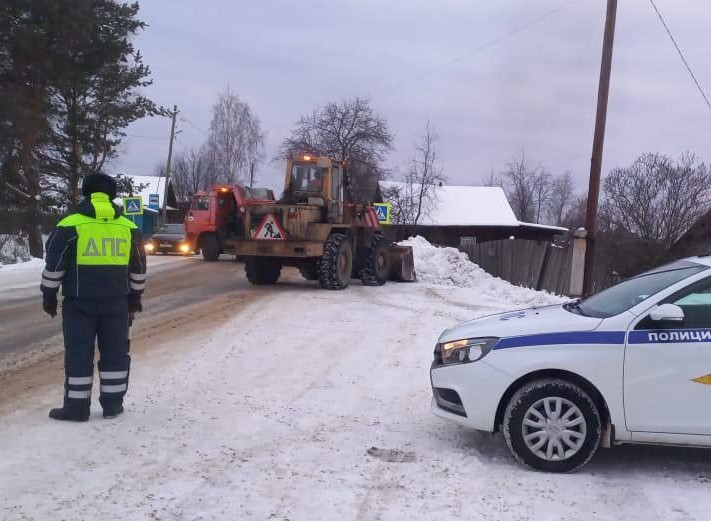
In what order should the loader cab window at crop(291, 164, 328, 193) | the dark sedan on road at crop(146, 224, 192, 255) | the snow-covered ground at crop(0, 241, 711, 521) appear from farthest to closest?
1. the dark sedan on road at crop(146, 224, 192, 255)
2. the loader cab window at crop(291, 164, 328, 193)
3. the snow-covered ground at crop(0, 241, 711, 521)

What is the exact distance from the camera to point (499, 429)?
517cm

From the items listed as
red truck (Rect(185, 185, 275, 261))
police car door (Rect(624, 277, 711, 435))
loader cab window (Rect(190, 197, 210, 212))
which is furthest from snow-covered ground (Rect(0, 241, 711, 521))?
loader cab window (Rect(190, 197, 210, 212))

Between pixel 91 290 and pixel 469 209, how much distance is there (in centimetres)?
4697

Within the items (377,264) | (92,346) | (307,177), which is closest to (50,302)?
(92,346)

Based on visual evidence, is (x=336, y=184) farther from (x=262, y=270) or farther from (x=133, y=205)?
(x=133, y=205)

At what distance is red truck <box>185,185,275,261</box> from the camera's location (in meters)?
23.0

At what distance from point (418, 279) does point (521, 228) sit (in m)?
33.1

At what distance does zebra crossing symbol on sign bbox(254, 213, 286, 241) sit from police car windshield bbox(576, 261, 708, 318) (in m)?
9.77

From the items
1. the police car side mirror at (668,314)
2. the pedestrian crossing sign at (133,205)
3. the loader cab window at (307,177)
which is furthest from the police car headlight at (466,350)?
the pedestrian crossing sign at (133,205)

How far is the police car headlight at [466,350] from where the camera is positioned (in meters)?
5.18

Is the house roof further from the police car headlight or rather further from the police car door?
the police car door

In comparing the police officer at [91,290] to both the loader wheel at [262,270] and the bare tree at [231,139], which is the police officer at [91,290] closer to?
the loader wheel at [262,270]

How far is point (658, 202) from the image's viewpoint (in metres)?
27.5

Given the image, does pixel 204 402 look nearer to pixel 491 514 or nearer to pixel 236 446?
pixel 236 446
